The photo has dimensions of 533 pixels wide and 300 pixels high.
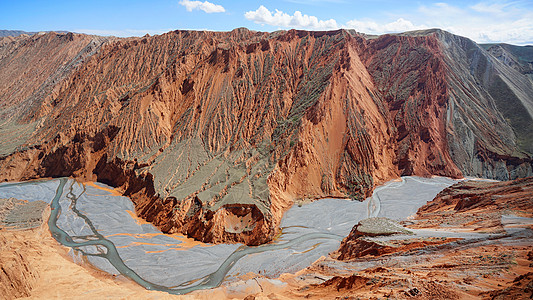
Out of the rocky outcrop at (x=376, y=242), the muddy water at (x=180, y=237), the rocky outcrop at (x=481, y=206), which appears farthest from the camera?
the muddy water at (x=180, y=237)

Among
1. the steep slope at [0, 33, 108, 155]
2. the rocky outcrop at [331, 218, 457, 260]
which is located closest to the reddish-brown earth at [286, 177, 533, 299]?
the rocky outcrop at [331, 218, 457, 260]

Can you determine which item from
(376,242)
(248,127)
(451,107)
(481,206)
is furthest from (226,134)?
(451,107)

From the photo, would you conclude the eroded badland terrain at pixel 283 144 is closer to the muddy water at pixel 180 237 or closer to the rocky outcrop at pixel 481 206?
the rocky outcrop at pixel 481 206

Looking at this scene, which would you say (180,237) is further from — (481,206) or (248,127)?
(481,206)

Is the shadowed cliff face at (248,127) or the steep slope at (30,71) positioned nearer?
the shadowed cliff face at (248,127)

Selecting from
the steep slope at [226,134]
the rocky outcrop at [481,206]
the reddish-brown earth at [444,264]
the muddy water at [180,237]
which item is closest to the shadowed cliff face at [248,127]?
the steep slope at [226,134]

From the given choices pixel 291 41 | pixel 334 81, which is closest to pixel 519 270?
pixel 334 81
